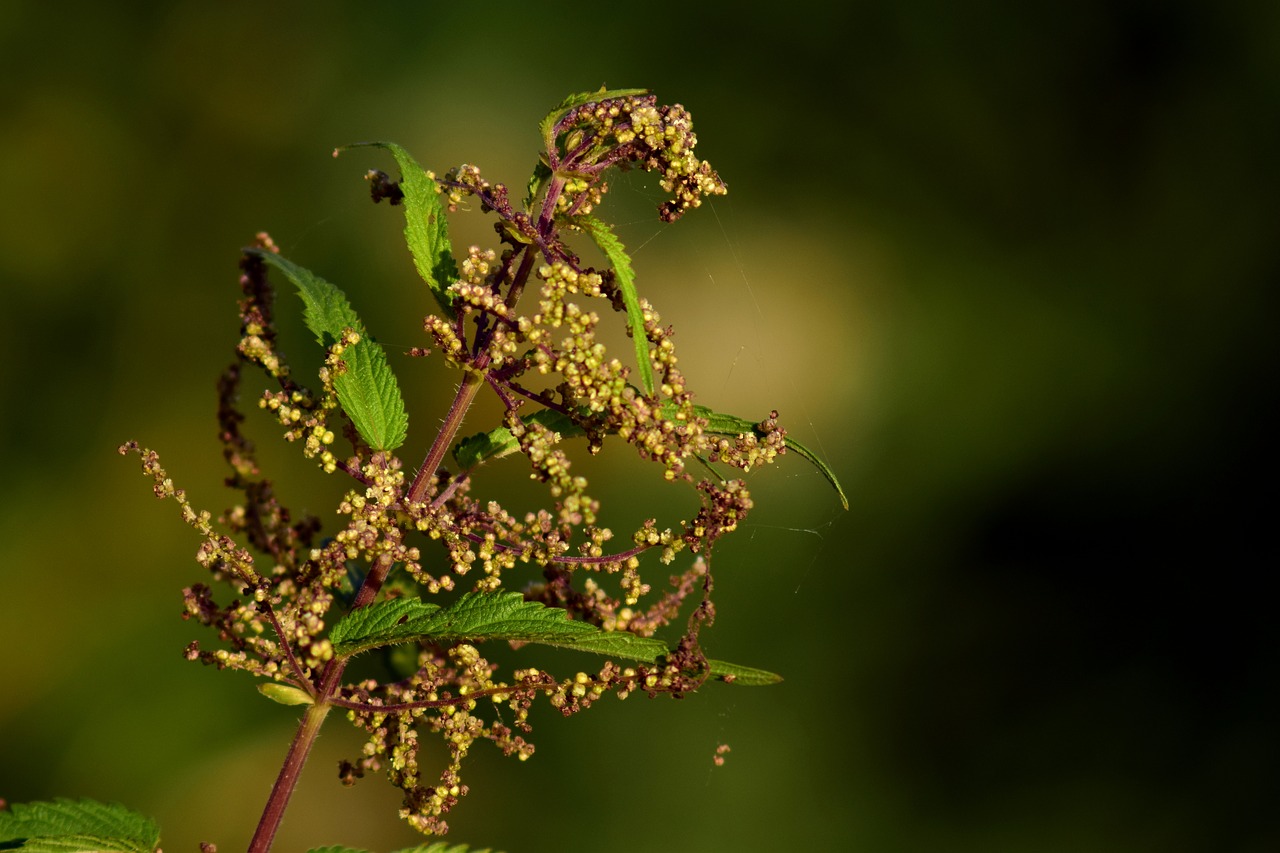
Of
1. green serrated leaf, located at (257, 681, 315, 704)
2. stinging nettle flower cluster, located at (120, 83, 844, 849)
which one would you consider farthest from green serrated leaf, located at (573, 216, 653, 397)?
green serrated leaf, located at (257, 681, 315, 704)

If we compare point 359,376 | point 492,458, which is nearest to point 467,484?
point 492,458

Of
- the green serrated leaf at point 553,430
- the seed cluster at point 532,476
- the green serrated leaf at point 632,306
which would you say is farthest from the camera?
the green serrated leaf at point 553,430

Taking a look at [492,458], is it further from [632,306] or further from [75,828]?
[75,828]

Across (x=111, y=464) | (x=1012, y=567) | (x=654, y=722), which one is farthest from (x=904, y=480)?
(x=111, y=464)

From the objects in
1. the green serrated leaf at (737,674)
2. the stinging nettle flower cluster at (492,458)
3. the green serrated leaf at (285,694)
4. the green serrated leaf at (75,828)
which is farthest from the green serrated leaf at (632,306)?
the green serrated leaf at (75,828)

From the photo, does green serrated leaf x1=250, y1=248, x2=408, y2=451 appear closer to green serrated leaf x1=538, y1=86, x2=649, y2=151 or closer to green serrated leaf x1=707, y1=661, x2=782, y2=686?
green serrated leaf x1=538, y1=86, x2=649, y2=151

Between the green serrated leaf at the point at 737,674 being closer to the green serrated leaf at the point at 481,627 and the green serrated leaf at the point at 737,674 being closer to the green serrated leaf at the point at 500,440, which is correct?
the green serrated leaf at the point at 481,627
